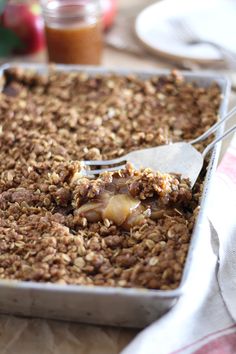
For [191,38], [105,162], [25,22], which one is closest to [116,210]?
[105,162]

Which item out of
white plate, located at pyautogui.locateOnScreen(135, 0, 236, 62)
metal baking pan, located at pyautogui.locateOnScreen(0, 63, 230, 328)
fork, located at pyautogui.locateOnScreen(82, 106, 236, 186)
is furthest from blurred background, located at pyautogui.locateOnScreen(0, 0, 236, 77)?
metal baking pan, located at pyautogui.locateOnScreen(0, 63, 230, 328)

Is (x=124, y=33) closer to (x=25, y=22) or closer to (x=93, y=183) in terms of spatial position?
(x=25, y=22)

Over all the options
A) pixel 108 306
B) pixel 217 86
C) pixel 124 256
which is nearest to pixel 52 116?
pixel 217 86

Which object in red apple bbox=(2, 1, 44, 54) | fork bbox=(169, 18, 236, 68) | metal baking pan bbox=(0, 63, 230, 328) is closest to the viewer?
metal baking pan bbox=(0, 63, 230, 328)

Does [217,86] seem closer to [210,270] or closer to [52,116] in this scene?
[52,116]

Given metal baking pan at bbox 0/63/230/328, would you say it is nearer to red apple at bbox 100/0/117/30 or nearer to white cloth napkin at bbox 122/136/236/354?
white cloth napkin at bbox 122/136/236/354

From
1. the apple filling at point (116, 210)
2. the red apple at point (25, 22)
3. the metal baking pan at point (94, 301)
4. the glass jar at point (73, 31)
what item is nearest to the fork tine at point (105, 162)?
the apple filling at point (116, 210)

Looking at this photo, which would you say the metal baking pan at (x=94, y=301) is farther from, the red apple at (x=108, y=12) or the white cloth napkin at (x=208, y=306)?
the red apple at (x=108, y=12)
